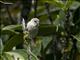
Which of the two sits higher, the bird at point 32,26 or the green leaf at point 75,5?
the bird at point 32,26

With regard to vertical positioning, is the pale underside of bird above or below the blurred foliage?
above

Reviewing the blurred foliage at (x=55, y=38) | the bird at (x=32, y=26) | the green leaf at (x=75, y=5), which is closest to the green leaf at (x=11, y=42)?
the blurred foliage at (x=55, y=38)

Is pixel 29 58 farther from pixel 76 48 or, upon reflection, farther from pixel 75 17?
pixel 75 17

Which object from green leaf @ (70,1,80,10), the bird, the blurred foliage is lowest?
the blurred foliage

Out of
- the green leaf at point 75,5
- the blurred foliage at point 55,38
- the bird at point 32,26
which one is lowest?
the blurred foliage at point 55,38

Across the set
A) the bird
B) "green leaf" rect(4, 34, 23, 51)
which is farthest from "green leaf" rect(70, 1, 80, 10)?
the bird

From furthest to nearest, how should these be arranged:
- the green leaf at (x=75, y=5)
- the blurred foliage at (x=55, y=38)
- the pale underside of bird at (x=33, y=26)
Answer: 1. the green leaf at (x=75, y=5)
2. the blurred foliage at (x=55, y=38)
3. the pale underside of bird at (x=33, y=26)

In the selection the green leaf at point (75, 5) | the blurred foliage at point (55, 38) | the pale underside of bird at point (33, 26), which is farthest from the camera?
the green leaf at point (75, 5)

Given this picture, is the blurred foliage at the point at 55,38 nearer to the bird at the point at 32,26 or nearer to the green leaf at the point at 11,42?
the green leaf at the point at 11,42

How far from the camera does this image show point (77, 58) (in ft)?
3.45

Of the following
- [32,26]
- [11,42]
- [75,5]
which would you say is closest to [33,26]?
[32,26]

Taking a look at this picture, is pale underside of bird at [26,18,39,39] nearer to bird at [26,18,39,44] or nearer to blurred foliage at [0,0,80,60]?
bird at [26,18,39,44]

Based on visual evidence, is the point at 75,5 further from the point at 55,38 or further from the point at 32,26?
the point at 32,26

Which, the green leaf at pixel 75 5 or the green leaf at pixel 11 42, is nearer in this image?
the green leaf at pixel 11 42
